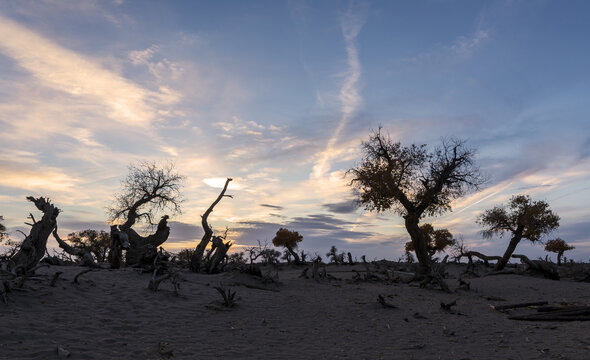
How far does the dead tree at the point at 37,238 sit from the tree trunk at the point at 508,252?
35.1 meters

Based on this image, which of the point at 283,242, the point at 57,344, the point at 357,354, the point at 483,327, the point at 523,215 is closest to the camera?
the point at 57,344

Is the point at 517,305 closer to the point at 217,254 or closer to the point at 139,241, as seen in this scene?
the point at 217,254

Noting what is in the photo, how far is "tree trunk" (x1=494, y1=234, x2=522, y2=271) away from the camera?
35156 millimetres

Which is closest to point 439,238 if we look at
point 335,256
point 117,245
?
point 335,256

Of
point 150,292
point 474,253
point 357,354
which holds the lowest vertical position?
point 357,354

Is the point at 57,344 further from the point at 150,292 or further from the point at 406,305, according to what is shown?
the point at 406,305

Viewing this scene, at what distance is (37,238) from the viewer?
53.3 feet

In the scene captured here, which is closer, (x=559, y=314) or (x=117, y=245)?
(x=559, y=314)

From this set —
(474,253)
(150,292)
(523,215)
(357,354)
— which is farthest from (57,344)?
(523,215)

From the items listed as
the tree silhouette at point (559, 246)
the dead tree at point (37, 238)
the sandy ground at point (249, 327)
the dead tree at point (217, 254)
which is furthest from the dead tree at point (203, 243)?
the tree silhouette at point (559, 246)

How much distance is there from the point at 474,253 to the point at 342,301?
20918 mm

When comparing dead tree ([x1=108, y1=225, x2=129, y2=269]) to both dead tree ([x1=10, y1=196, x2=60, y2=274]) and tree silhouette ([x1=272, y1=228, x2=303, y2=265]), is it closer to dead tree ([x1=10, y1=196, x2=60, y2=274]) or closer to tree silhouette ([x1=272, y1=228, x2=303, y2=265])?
dead tree ([x1=10, y1=196, x2=60, y2=274])

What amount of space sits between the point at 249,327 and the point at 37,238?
10.2 meters

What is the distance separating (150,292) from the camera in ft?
51.3
